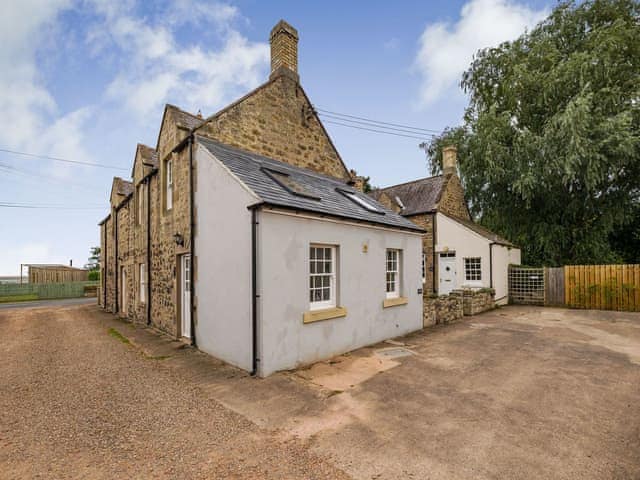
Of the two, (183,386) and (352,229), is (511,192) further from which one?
(183,386)

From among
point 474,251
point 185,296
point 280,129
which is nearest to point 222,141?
point 280,129

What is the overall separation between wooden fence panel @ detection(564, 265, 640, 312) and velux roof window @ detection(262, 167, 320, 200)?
50.3 feet

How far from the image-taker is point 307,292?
716 cm

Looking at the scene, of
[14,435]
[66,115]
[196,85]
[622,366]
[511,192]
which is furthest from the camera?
[511,192]

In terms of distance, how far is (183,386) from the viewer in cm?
603

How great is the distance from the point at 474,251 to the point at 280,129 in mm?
12378

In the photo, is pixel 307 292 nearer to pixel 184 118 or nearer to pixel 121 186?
pixel 184 118

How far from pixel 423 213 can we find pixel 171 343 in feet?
50.5

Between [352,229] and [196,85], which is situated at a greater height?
[196,85]

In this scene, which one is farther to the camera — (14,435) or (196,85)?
(196,85)

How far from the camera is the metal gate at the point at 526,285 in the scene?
17344 millimetres

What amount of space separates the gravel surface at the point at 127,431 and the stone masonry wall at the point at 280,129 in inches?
264

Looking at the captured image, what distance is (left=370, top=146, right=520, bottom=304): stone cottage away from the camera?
17.1 meters

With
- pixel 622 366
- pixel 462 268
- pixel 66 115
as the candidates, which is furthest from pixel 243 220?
pixel 66 115
